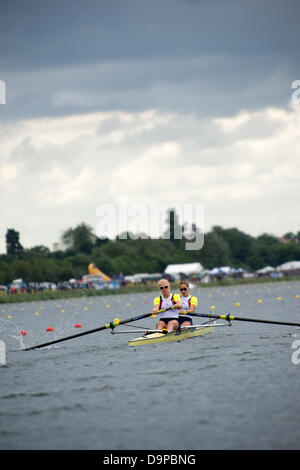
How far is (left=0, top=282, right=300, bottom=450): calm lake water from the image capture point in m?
7.53

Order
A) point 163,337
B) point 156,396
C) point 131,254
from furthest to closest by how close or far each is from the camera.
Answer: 1. point 131,254
2. point 163,337
3. point 156,396

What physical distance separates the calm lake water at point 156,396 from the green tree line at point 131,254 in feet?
174

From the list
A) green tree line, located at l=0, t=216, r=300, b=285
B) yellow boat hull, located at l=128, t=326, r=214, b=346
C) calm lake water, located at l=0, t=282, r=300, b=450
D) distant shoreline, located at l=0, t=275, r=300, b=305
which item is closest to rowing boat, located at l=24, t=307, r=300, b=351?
yellow boat hull, located at l=128, t=326, r=214, b=346

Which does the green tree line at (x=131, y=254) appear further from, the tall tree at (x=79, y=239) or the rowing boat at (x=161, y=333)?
the rowing boat at (x=161, y=333)

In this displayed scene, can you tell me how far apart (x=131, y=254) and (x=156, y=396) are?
352 feet

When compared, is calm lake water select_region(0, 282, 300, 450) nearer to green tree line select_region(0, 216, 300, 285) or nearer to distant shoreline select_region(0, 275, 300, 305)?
distant shoreline select_region(0, 275, 300, 305)

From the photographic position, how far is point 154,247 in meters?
127

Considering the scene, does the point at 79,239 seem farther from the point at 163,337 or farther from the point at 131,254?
the point at 163,337

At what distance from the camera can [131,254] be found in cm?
11706

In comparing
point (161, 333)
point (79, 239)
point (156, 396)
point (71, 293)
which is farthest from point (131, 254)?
point (156, 396)

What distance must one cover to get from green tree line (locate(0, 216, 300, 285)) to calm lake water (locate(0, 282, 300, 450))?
53.1 meters
